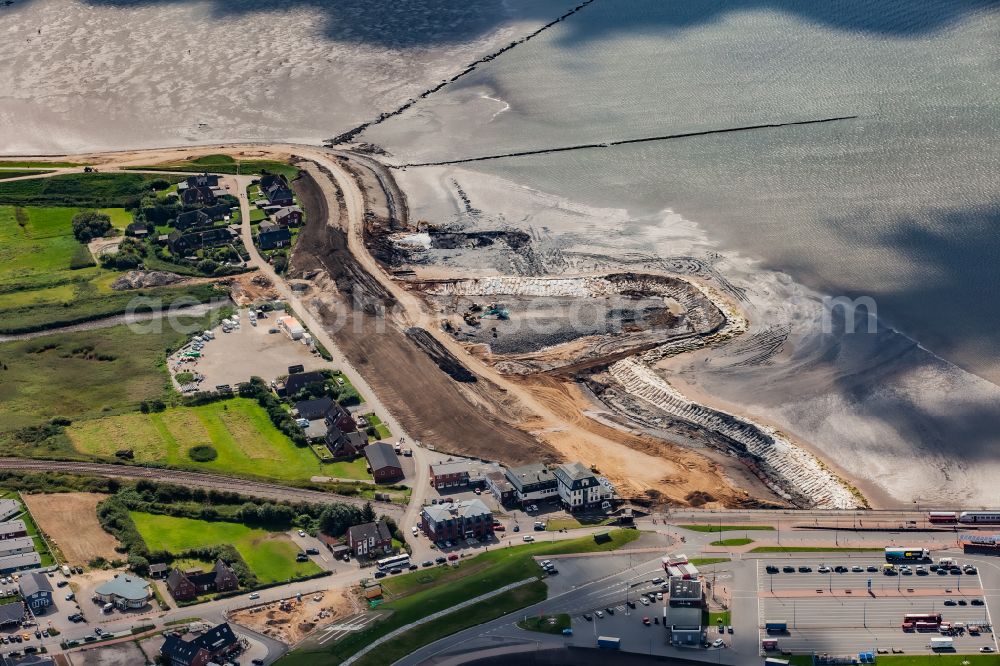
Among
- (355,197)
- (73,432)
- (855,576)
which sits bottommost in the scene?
(855,576)

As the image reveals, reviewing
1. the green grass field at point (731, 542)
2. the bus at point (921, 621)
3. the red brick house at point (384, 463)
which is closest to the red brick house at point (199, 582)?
the red brick house at point (384, 463)

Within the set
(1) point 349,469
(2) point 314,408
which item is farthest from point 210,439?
(1) point 349,469

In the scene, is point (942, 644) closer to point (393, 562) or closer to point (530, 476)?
point (530, 476)

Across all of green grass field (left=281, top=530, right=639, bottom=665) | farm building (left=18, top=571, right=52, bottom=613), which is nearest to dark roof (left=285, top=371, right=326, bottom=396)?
green grass field (left=281, top=530, right=639, bottom=665)

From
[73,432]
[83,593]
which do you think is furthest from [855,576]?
[73,432]

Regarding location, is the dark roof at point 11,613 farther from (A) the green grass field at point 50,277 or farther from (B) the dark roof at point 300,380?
(A) the green grass field at point 50,277

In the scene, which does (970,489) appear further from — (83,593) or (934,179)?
(83,593)
